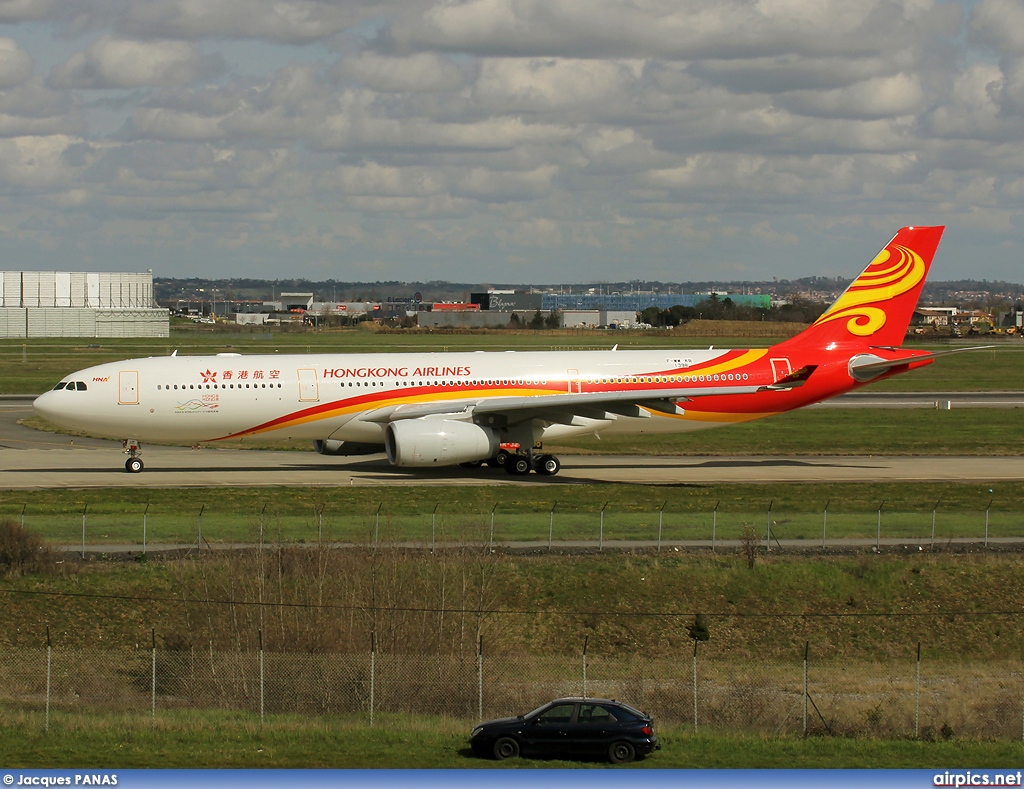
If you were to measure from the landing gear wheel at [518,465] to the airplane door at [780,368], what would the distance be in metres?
11.2

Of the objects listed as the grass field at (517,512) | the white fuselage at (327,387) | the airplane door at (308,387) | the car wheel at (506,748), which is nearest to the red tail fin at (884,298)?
the white fuselage at (327,387)

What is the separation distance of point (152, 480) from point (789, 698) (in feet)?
90.0

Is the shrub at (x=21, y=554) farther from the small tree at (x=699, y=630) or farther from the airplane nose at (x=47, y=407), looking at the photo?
the small tree at (x=699, y=630)

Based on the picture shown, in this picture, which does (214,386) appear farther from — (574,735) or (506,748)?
(574,735)

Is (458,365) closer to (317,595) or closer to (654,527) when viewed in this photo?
(654,527)

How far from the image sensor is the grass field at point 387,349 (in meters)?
96.2

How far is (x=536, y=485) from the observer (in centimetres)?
4597

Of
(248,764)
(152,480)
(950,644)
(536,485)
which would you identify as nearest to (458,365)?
(536,485)

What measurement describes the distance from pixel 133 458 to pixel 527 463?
1576 centimetres

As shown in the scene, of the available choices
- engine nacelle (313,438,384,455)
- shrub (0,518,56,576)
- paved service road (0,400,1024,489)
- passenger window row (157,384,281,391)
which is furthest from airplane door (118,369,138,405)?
shrub (0,518,56,576)

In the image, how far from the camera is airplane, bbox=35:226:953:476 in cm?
4600

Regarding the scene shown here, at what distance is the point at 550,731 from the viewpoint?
20750mm

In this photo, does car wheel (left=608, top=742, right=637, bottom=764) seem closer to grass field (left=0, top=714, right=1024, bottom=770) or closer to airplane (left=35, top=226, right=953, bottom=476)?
grass field (left=0, top=714, right=1024, bottom=770)

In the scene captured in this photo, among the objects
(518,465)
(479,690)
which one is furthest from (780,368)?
(479,690)
